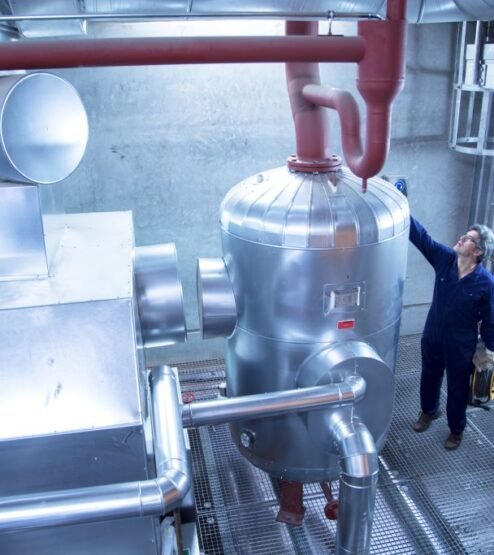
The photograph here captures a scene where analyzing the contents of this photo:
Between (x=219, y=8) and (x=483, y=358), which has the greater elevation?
(x=219, y=8)

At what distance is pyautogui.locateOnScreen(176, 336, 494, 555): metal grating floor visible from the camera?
2674 millimetres

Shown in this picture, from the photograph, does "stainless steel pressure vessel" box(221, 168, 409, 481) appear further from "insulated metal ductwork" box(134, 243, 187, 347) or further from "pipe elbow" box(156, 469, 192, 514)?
"pipe elbow" box(156, 469, 192, 514)

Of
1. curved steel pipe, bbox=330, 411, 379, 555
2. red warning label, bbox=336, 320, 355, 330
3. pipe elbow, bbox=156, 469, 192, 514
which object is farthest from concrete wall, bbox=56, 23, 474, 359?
pipe elbow, bbox=156, 469, 192, 514

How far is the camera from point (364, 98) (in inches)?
75.1

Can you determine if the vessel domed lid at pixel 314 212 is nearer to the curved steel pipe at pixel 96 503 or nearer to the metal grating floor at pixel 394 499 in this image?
the curved steel pipe at pixel 96 503

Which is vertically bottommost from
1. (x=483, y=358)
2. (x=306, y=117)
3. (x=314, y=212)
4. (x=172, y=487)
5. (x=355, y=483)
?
(x=483, y=358)

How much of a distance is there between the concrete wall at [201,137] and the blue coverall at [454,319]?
1369 millimetres

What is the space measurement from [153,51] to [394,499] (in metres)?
2.44

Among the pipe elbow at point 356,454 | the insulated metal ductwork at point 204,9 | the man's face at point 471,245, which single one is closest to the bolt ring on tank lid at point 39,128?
the insulated metal ductwork at point 204,9

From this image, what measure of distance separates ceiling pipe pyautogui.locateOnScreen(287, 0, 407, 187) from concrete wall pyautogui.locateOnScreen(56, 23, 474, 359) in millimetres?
1391

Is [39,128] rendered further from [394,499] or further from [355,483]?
[394,499]

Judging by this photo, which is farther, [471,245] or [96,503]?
[471,245]

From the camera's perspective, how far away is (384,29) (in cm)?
176

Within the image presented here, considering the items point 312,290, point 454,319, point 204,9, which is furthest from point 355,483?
point 204,9
